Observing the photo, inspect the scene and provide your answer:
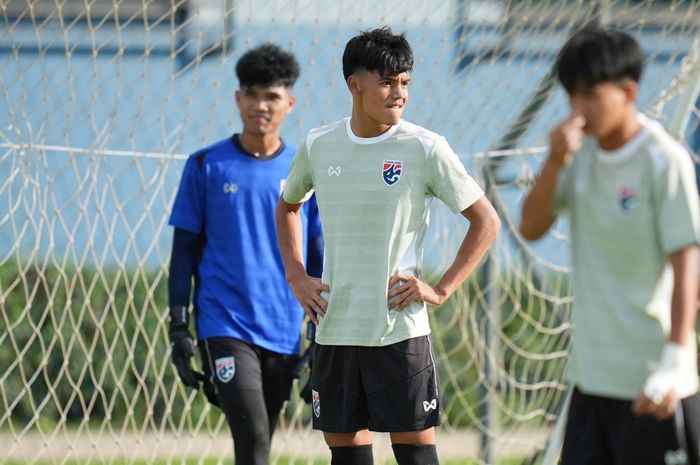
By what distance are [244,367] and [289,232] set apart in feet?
2.36

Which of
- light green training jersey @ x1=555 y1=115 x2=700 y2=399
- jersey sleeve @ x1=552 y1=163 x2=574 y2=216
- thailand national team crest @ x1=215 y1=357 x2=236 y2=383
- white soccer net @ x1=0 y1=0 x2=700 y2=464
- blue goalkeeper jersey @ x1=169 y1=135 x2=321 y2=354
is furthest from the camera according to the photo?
white soccer net @ x1=0 y1=0 x2=700 y2=464

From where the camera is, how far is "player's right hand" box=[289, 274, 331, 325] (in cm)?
444

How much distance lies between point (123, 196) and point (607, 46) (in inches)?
204

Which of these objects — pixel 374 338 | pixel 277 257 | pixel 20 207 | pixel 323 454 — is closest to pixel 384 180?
pixel 374 338

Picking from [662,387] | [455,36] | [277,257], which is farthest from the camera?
[455,36]

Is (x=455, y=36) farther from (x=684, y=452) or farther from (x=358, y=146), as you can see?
(x=684, y=452)

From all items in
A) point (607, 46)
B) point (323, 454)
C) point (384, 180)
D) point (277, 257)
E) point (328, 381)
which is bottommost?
point (323, 454)

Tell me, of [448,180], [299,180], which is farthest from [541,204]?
[299,180]

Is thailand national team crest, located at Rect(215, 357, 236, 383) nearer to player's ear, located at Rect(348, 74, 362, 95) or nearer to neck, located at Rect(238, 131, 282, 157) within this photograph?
neck, located at Rect(238, 131, 282, 157)

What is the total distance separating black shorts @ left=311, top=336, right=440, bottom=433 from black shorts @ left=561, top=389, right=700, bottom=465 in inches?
36.0

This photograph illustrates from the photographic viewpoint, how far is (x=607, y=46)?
320 centimetres

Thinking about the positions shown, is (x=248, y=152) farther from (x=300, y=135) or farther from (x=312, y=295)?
(x=300, y=135)

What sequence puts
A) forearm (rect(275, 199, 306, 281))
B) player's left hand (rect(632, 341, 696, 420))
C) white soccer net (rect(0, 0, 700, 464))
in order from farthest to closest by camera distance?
white soccer net (rect(0, 0, 700, 464)), forearm (rect(275, 199, 306, 281)), player's left hand (rect(632, 341, 696, 420))

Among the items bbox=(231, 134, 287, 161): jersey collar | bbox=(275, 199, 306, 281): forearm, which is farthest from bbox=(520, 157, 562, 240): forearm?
bbox=(231, 134, 287, 161): jersey collar
